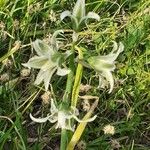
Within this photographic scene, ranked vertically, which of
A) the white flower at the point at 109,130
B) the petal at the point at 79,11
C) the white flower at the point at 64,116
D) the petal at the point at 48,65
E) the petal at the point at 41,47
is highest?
the petal at the point at 79,11

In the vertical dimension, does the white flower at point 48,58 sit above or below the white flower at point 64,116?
above

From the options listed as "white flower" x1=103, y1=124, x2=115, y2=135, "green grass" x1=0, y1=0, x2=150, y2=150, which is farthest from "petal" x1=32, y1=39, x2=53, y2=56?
"white flower" x1=103, y1=124, x2=115, y2=135

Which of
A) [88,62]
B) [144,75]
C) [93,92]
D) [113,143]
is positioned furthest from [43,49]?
[144,75]

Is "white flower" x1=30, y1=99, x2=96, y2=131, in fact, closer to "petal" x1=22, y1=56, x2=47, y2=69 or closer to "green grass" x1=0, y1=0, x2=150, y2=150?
"petal" x1=22, y1=56, x2=47, y2=69

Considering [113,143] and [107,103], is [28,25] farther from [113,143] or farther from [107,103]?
[113,143]

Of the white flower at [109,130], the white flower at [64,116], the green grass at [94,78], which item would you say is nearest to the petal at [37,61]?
the white flower at [64,116]

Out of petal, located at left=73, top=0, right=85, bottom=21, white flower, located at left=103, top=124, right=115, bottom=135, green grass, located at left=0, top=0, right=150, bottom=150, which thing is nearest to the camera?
petal, located at left=73, top=0, right=85, bottom=21

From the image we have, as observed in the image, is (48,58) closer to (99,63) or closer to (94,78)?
(99,63)

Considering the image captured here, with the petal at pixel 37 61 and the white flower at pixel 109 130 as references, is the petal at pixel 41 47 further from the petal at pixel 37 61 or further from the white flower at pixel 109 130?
the white flower at pixel 109 130

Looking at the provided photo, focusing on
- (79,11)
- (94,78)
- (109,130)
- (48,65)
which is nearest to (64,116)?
(48,65)
